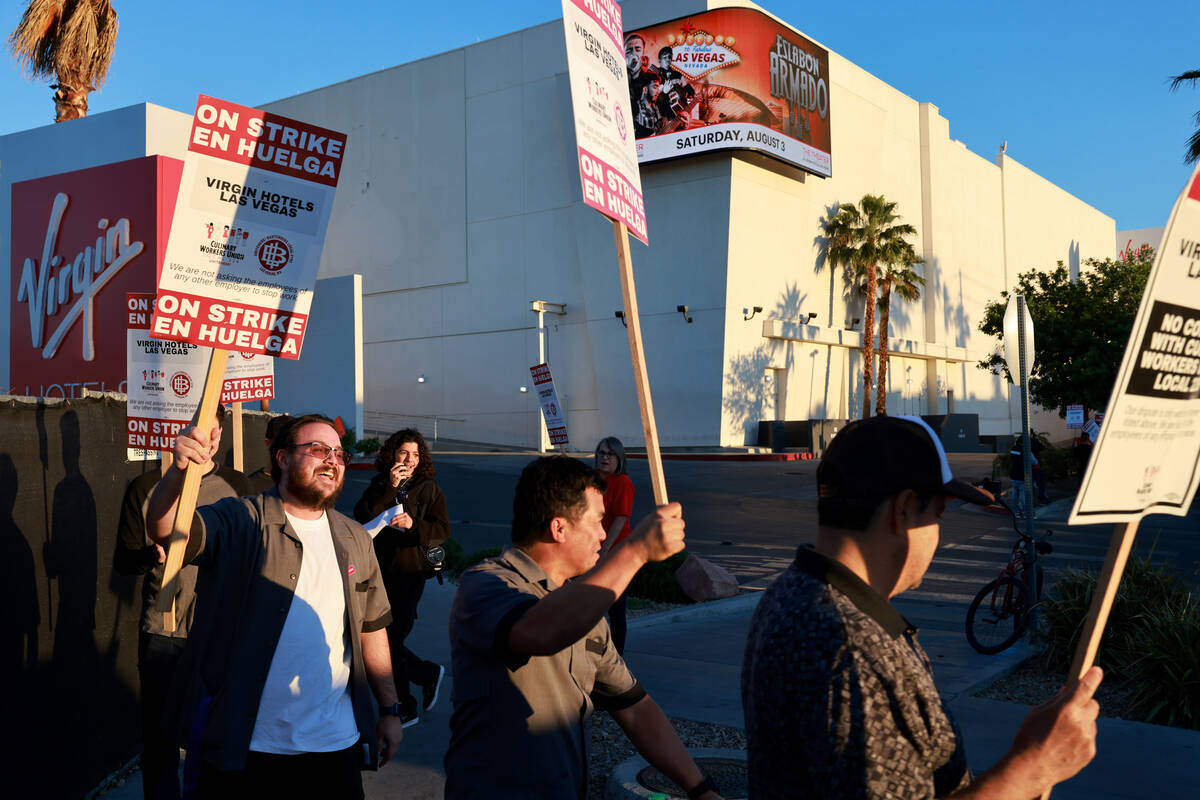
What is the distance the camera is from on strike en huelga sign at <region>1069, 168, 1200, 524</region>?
197 cm

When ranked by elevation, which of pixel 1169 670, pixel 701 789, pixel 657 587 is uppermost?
pixel 701 789

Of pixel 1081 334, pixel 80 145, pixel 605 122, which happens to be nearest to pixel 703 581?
pixel 605 122

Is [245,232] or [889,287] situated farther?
[889,287]

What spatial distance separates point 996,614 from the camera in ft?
29.8

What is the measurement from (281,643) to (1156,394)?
2.63m

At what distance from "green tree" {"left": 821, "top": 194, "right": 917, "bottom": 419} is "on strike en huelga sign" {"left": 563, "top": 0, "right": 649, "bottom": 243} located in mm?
39902

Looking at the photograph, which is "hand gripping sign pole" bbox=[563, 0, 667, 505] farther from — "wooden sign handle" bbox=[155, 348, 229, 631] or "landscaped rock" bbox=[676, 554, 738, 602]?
"landscaped rock" bbox=[676, 554, 738, 602]

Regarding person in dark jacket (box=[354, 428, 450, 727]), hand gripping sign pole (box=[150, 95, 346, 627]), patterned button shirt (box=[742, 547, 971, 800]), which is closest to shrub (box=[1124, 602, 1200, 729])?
person in dark jacket (box=[354, 428, 450, 727])

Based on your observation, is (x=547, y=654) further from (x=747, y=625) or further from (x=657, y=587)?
(x=657, y=587)

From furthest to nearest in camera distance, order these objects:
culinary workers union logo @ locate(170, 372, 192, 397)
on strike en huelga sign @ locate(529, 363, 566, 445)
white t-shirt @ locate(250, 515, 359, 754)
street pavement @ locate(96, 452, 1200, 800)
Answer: on strike en huelga sign @ locate(529, 363, 566, 445), culinary workers union logo @ locate(170, 372, 192, 397), street pavement @ locate(96, 452, 1200, 800), white t-shirt @ locate(250, 515, 359, 754)

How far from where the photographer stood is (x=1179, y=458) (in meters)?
2.13

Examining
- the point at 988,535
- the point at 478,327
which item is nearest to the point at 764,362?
the point at 478,327

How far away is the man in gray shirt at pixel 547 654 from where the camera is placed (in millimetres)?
2445

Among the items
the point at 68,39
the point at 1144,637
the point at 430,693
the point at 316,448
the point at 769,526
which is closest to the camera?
the point at 316,448
